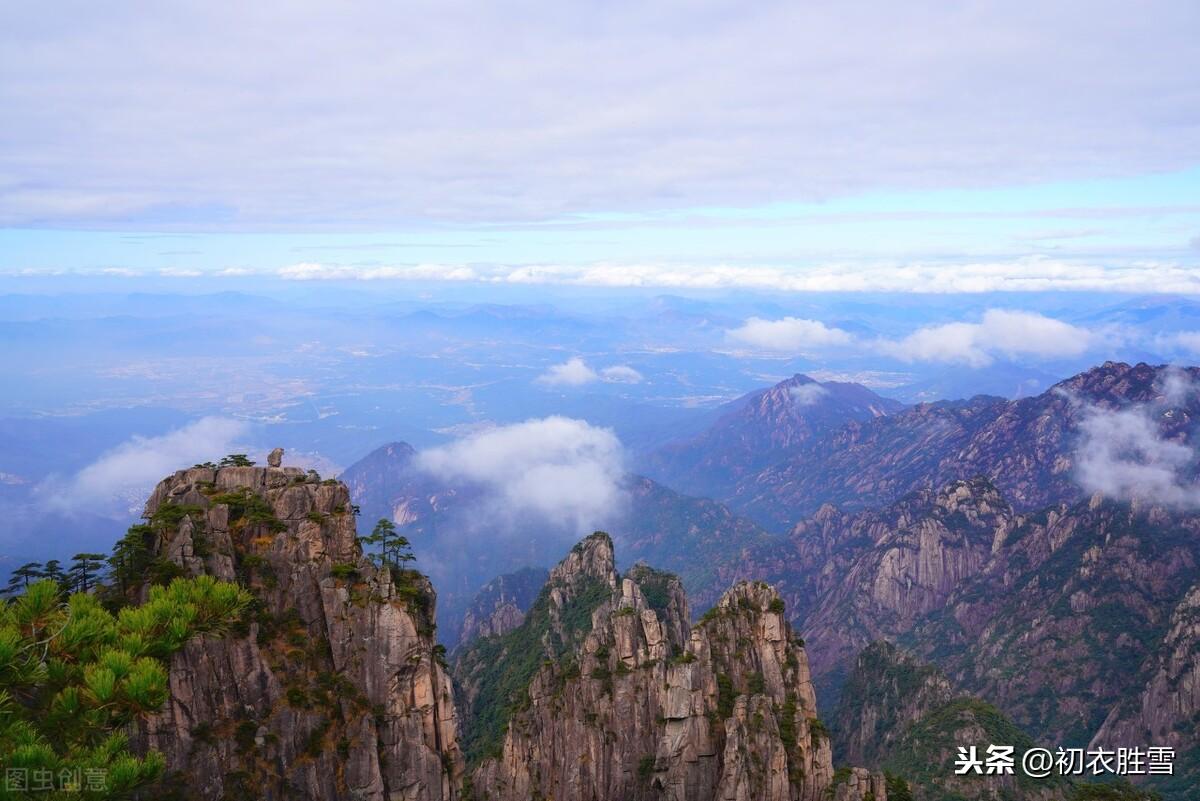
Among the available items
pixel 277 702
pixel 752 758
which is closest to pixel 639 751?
pixel 752 758

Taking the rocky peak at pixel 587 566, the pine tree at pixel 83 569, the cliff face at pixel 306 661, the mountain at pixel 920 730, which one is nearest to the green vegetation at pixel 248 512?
the cliff face at pixel 306 661

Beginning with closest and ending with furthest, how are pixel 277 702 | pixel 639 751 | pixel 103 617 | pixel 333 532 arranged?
1. pixel 103 617
2. pixel 277 702
3. pixel 333 532
4. pixel 639 751

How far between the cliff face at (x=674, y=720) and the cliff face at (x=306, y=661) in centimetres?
3078

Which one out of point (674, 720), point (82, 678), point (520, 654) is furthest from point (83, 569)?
point (520, 654)

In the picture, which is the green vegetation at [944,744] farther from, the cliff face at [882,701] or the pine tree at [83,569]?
the pine tree at [83,569]

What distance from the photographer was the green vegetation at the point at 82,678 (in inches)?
560

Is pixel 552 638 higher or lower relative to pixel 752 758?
lower

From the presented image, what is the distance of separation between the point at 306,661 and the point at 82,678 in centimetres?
2697

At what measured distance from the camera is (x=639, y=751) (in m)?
76.1

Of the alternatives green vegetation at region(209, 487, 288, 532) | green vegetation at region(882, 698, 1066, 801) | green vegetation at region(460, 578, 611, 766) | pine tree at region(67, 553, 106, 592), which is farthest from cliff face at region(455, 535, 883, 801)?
pine tree at region(67, 553, 106, 592)

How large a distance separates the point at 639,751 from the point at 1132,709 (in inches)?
4777

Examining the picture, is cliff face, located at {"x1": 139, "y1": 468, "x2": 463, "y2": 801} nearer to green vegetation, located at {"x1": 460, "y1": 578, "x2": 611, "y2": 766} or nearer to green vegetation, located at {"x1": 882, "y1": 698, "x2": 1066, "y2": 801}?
green vegetation, located at {"x1": 882, "y1": 698, "x2": 1066, "y2": 801}

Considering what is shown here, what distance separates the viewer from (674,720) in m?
72.5

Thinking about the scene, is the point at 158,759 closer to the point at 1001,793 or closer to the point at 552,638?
the point at 1001,793
